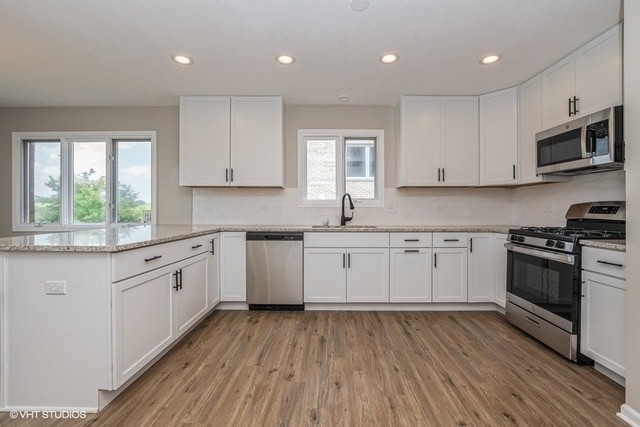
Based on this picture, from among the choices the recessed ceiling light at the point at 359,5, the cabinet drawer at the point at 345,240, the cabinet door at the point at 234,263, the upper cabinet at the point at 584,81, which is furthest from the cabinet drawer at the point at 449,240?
the recessed ceiling light at the point at 359,5

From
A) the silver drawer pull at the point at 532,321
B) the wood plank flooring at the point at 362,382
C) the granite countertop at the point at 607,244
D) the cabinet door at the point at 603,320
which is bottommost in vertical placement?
the wood plank flooring at the point at 362,382

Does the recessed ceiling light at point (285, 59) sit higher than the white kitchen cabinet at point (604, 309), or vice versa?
the recessed ceiling light at point (285, 59)

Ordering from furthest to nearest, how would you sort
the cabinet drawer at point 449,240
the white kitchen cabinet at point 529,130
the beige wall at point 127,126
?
the beige wall at point 127,126
the cabinet drawer at point 449,240
the white kitchen cabinet at point 529,130

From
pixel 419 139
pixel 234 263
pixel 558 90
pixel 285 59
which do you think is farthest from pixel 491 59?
pixel 234 263

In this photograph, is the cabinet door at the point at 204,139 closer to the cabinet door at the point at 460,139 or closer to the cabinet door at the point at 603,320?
the cabinet door at the point at 460,139

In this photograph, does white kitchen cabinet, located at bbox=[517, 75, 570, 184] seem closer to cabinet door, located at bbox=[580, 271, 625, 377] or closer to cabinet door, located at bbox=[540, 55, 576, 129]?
cabinet door, located at bbox=[540, 55, 576, 129]

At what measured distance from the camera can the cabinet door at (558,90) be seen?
247 centimetres

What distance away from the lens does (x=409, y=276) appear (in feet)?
10.3

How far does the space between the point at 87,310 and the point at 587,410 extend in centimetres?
280

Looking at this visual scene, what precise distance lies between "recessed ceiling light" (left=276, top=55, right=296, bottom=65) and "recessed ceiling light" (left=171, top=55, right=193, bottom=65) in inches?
31.0

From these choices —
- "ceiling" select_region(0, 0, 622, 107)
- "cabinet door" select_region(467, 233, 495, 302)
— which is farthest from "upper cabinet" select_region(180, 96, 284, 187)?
"cabinet door" select_region(467, 233, 495, 302)

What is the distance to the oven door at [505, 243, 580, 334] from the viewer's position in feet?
6.75

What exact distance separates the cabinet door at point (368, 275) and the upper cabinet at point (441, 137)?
1059 millimetres

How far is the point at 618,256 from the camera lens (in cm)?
179
